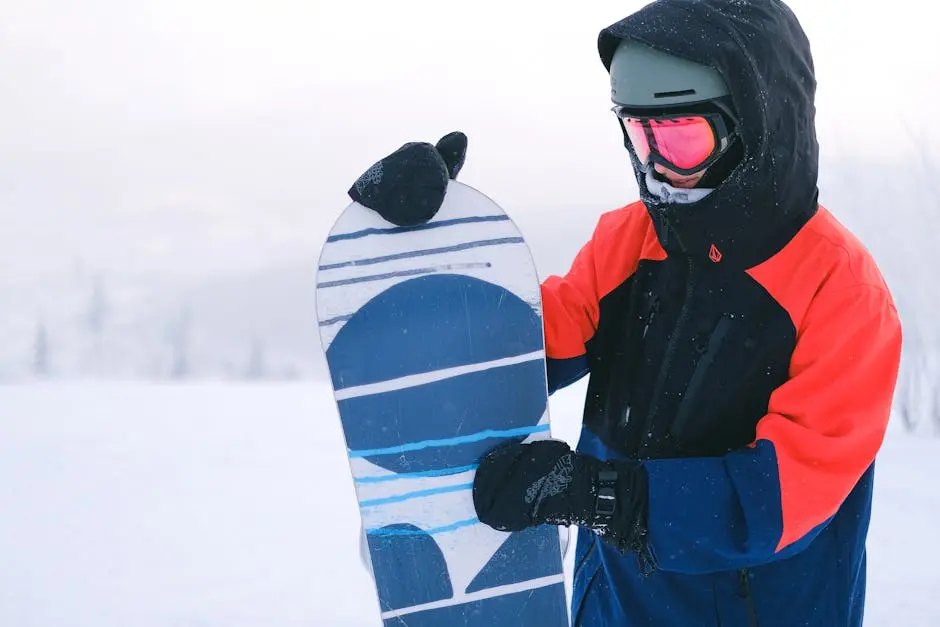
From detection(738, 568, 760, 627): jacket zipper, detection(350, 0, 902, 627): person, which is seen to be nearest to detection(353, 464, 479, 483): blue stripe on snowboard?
detection(350, 0, 902, 627): person

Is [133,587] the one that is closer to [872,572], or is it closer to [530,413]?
[530,413]

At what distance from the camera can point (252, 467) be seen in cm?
469

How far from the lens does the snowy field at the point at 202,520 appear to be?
3195mm

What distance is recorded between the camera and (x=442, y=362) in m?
1.47

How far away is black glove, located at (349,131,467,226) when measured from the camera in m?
1.32

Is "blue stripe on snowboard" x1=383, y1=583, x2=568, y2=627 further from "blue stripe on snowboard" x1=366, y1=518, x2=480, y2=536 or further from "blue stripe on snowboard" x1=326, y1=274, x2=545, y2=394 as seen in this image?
"blue stripe on snowboard" x1=326, y1=274, x2=545, y2=394

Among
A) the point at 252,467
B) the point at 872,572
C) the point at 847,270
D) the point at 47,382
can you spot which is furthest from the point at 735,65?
the point at 47,382

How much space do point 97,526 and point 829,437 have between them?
3790mm

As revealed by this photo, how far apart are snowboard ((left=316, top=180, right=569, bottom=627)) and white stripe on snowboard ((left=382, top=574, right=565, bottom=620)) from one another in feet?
0.49

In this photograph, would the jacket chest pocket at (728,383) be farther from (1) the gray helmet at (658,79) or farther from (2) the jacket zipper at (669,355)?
(1) the gray helmet at (658,79)

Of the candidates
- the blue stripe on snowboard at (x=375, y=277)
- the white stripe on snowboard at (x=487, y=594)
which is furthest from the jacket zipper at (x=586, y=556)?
the blue stripe on snowboard at (x=375, y=277)

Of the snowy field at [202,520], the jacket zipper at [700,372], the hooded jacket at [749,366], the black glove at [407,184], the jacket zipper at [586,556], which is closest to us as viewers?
the hooded jacket at [749,366]

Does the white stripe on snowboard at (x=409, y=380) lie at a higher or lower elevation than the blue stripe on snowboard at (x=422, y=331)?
lower

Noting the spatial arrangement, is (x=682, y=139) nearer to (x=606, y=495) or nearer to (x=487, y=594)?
(x=606, y=495)
